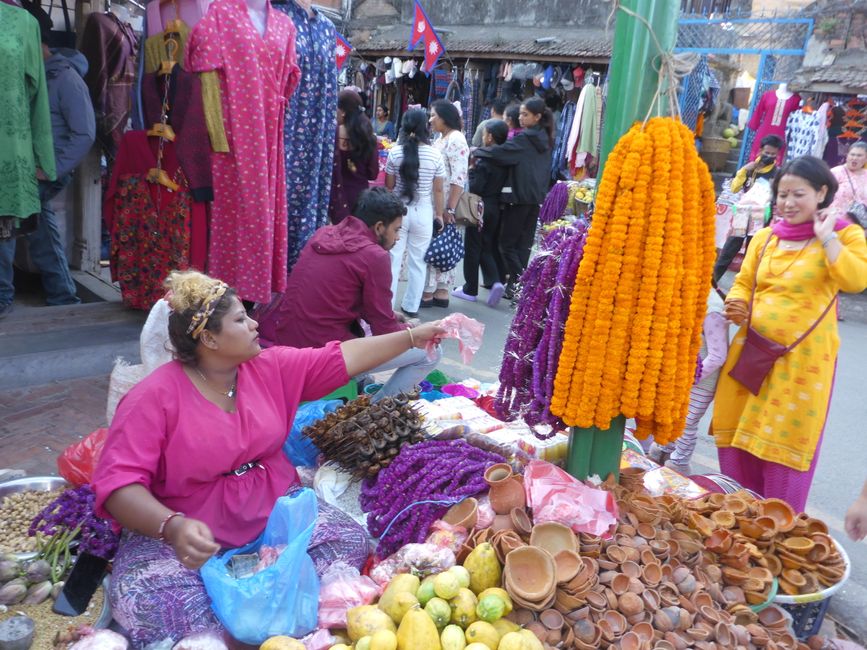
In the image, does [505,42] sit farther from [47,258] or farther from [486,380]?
[47,258]

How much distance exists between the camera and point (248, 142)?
402cm

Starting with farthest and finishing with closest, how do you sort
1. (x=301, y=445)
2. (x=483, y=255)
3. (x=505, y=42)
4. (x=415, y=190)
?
(x=505, y=42) < (x=483, y=255) < (x=415, y=190) < (x=301, y=445)

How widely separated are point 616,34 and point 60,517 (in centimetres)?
267

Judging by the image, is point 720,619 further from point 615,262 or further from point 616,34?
point 616,34

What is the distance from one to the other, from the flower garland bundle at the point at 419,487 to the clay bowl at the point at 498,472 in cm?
6

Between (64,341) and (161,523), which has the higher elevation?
(161,523)

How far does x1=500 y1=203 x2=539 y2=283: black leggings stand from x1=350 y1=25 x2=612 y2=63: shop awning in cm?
448

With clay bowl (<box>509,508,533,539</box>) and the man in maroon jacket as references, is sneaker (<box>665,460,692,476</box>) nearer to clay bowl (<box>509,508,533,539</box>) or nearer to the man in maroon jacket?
the man in maroon jacket

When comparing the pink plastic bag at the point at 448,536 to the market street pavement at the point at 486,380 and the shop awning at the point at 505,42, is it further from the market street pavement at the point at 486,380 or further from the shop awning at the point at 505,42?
the shop awning at the point at 505,42

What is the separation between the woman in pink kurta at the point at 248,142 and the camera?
383 cm

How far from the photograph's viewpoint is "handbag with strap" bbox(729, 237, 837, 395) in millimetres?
3215

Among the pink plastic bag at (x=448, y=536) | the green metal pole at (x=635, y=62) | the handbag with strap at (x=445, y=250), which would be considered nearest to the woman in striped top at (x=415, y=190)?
the handbag with strap at (x=445, y=250)

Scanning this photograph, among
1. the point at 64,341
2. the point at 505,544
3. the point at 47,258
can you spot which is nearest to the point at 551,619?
the point at 505,544

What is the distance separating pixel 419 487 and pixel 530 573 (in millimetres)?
630
